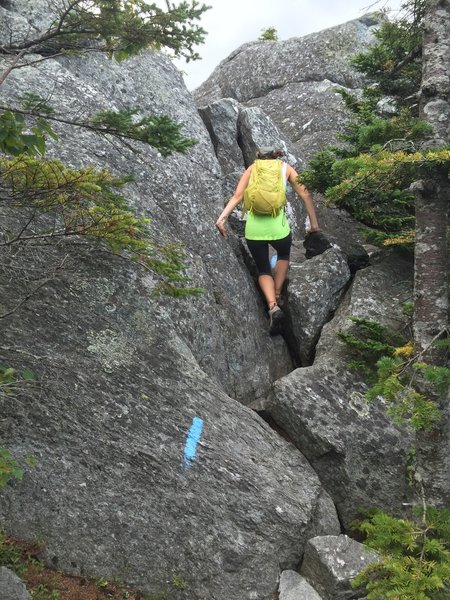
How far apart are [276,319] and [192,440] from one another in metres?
3.59

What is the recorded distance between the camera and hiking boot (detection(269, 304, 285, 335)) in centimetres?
1094

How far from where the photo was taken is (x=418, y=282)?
25.8 feet

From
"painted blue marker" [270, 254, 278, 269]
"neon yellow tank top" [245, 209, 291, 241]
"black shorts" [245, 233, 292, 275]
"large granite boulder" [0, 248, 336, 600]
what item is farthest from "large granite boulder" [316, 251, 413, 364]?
"large granite boulder" [0, 248, 336, 600]

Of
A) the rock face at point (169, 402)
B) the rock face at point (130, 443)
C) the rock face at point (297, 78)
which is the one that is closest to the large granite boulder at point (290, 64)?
the rock face at point (297, 78)

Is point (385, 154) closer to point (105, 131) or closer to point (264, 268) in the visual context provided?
point (105, 131)

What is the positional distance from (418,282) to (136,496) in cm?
452

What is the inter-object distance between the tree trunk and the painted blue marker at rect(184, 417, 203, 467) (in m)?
3.07

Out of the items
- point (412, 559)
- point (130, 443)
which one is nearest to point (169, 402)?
point (130, 443)

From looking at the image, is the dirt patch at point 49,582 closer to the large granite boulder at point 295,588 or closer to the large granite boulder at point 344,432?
the large granite boulder at point 295,588

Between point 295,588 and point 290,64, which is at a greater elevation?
point 290,64

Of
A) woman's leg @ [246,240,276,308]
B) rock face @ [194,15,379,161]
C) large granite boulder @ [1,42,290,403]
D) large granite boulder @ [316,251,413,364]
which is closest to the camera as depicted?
large granite boulder @ [1,42,290,403]

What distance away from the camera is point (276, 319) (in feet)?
36.2

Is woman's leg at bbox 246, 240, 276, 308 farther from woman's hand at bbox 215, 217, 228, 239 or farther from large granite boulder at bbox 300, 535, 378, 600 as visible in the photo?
large granite boulder at bbox 300, 535, 378, 600

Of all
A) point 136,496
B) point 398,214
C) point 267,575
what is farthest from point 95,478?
point 398,214
